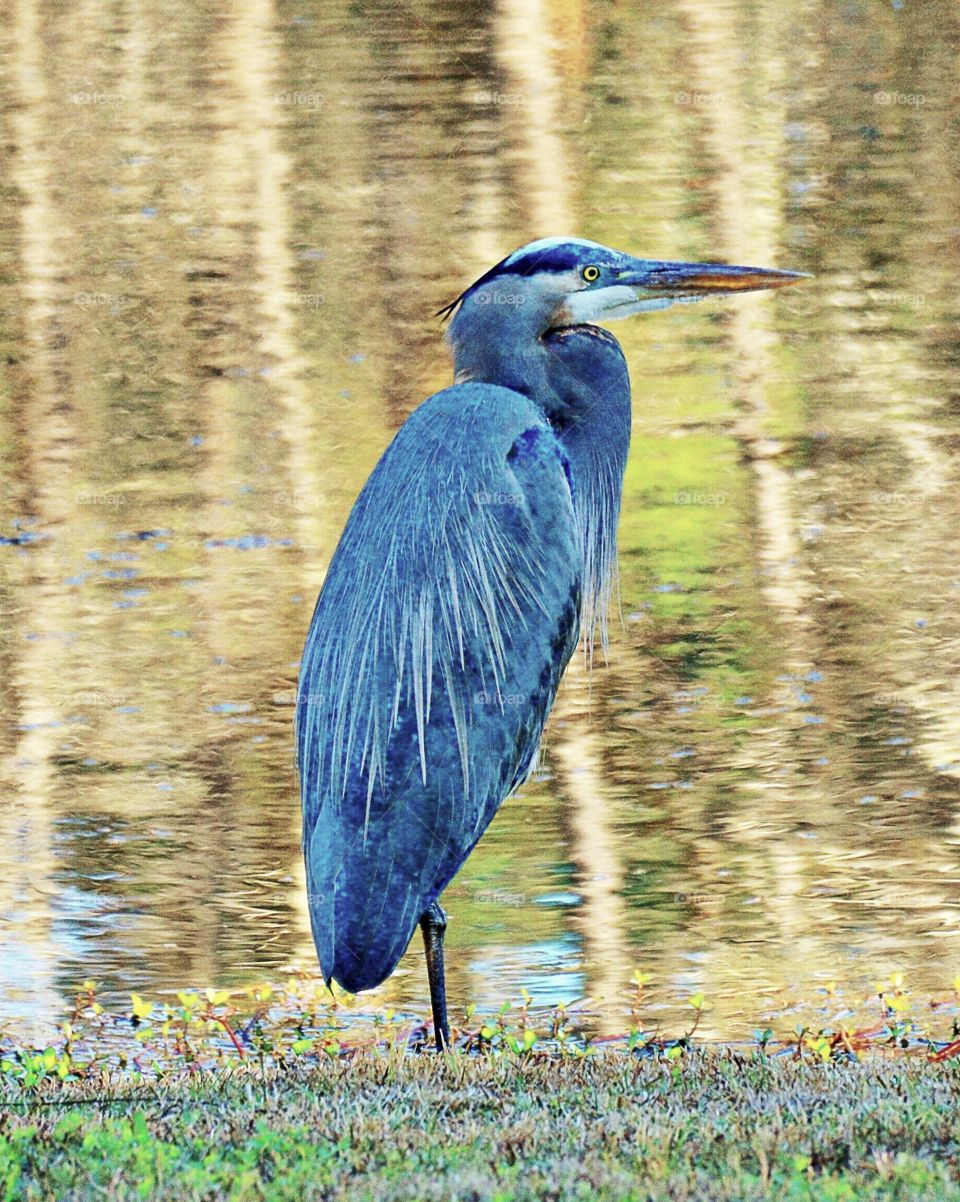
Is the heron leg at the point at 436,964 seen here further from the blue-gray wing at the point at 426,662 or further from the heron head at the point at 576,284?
the heron head at the point at 576,284

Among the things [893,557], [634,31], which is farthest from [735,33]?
[893,557]

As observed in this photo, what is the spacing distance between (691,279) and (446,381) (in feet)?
25.2

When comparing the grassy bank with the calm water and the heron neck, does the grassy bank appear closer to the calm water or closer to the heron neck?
the calm water

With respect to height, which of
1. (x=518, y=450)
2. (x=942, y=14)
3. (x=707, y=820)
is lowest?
(x=942, y=14)

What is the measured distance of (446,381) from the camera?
13.7 meters

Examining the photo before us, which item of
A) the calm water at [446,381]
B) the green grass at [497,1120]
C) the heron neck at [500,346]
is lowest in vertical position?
the calm water at [446,381]

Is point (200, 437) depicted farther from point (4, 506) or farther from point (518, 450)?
point (518, 450)

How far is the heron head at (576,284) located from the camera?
5.77m

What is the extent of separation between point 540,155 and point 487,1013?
47.0 feet

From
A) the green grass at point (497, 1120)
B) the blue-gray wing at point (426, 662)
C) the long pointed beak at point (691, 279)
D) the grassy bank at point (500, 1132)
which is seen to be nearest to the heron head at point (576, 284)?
the long pointed beak at point (691, 279)

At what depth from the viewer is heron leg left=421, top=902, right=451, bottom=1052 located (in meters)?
5.17

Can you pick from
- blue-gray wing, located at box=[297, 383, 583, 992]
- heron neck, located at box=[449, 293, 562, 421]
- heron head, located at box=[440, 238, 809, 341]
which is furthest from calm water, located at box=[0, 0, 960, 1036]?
heron head, located at box=[440, 238, 809, 341]

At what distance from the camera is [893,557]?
33.6 ft

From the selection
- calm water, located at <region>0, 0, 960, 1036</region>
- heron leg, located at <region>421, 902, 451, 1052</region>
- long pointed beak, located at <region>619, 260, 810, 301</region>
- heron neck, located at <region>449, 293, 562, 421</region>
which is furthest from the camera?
calm water, located at <region>0, 0, 960, 1036</region>
